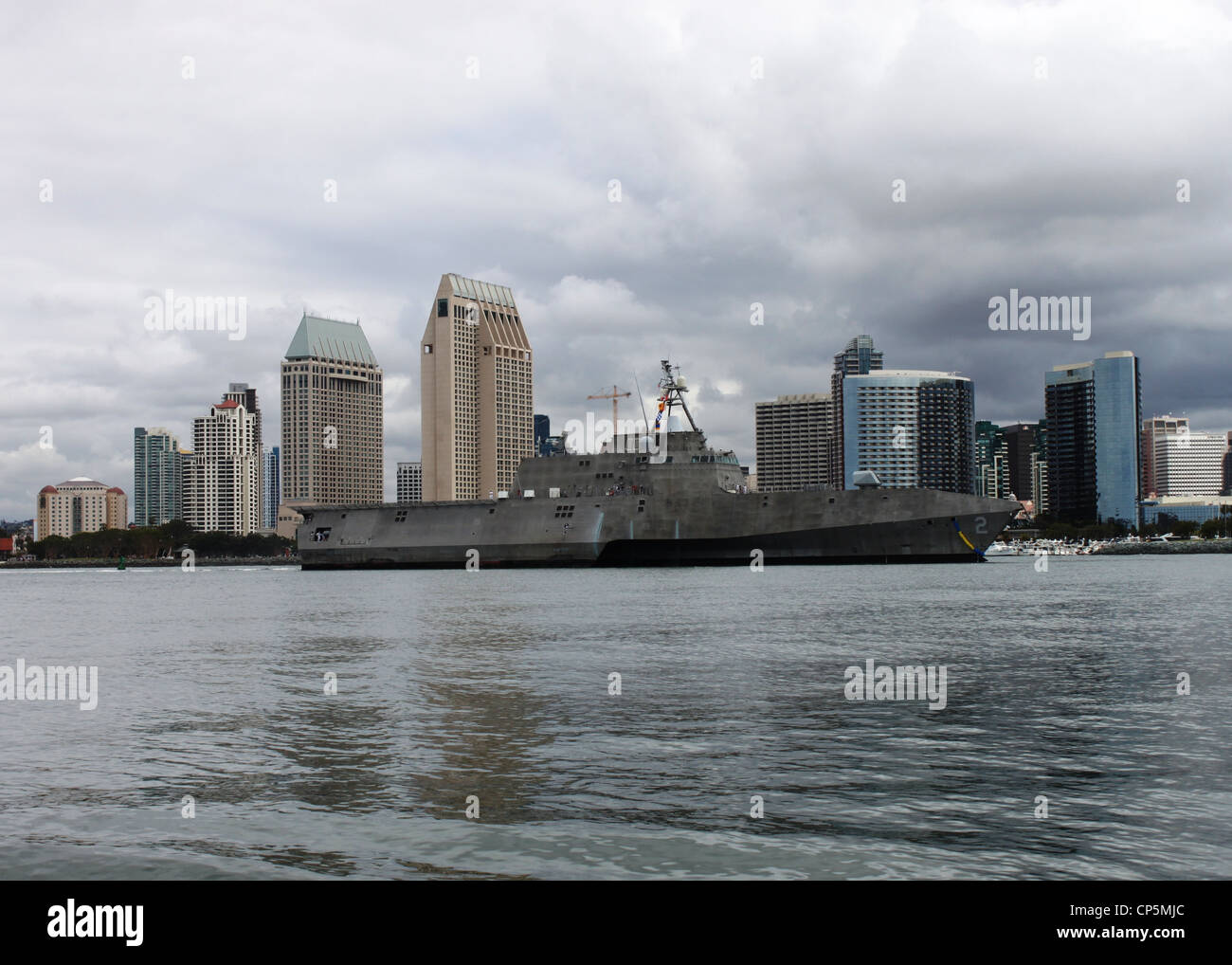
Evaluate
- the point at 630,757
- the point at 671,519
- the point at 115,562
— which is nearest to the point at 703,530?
the point at 671,519

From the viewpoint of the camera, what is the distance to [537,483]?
285ft

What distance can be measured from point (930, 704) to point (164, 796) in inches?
459

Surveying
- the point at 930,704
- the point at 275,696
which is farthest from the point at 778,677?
the point at 275,696

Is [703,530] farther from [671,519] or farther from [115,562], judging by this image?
[115,562]

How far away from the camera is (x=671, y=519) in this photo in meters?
80.3

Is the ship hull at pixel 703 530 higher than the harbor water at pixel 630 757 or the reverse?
higher

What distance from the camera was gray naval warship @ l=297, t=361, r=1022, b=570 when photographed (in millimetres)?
76250

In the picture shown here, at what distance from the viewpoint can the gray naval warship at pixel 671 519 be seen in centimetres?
7625
